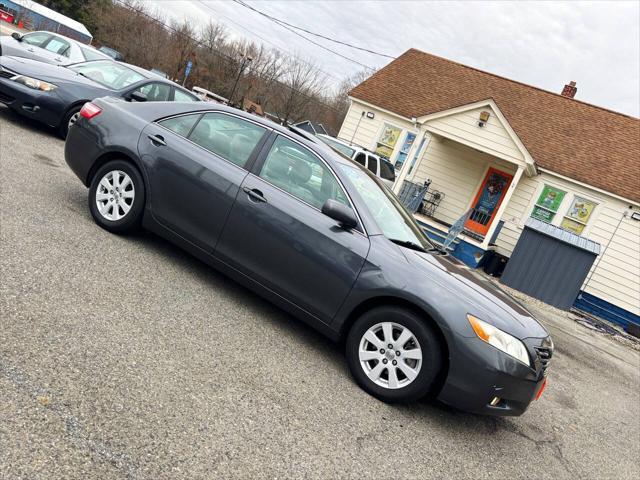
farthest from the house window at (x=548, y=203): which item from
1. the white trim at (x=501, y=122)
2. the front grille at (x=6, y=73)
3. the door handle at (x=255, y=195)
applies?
the front grille at (x=6, y=73)

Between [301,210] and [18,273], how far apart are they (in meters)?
2.15

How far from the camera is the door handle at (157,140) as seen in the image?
4.91 m

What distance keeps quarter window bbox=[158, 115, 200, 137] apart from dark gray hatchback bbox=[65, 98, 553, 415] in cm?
1

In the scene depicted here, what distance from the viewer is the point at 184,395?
3.07m

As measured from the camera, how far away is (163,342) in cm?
357

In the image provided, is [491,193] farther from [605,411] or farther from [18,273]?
[18,273]

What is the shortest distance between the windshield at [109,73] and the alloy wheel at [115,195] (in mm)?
4425

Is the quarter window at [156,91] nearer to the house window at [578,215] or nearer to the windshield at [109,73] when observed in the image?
the windshield at [109,73]

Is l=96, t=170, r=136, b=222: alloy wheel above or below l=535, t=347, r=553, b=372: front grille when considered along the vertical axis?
below

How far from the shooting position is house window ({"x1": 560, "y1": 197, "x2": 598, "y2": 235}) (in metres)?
15.7

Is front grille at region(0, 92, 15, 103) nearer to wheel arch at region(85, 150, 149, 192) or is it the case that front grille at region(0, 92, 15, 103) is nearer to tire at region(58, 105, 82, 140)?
tire at region(58, 105, 82, 140)

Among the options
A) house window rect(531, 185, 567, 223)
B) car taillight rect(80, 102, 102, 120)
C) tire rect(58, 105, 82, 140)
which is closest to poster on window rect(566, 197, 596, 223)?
house window rect(531, 185, 567, 223)

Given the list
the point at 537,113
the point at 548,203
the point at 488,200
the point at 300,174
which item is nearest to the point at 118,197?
the point at 300,174

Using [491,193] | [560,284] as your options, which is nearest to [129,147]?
[560,284]
